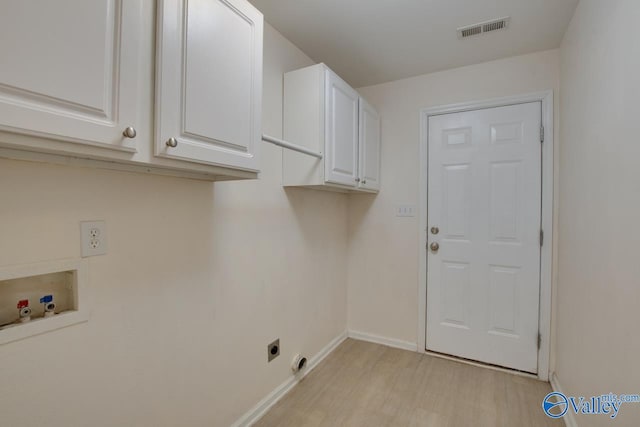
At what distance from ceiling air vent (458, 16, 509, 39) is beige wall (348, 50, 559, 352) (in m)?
0.50

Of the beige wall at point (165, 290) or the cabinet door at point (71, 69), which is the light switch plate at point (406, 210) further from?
the cabinet door at point (71, 69)

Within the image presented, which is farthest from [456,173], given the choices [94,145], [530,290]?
[94,145]

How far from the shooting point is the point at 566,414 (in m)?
1.81

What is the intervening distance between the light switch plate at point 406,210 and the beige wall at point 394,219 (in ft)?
0.15

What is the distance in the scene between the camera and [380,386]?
85.6 inches

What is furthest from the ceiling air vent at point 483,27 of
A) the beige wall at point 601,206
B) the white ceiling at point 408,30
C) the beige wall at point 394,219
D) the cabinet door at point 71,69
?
the cabinet door at point 71,69

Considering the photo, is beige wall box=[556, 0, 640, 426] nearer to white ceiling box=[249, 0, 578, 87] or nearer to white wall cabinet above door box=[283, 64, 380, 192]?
white ceiling box=[249, 0, 578, 87]

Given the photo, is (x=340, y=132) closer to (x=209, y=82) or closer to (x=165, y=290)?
(x=209, y=82)

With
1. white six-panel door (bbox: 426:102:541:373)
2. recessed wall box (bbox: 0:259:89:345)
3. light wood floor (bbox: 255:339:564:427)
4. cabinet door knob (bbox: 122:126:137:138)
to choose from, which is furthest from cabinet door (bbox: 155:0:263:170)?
white six-panel door (bbox: 426:102:541:373)

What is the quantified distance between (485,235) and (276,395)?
1961 mm

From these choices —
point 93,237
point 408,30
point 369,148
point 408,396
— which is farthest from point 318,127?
point 408,396

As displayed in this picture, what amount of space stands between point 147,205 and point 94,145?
501mm

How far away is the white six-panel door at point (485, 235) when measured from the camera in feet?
7.64

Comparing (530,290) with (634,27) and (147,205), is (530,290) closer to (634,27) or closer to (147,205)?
(634,27)
